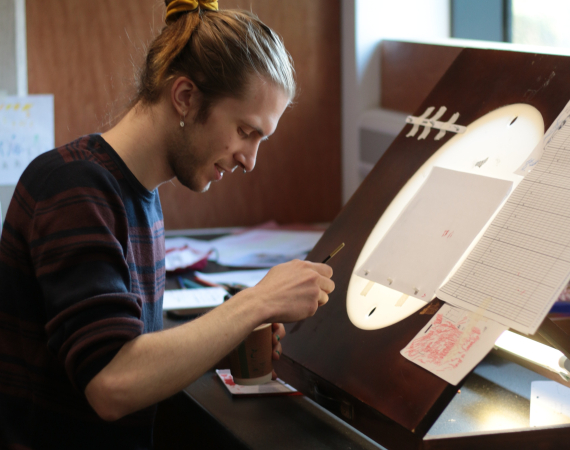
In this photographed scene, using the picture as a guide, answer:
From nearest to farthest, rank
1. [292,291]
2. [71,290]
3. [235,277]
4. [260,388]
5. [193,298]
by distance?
[71,290] < [292,291] < [260,388] < [193,298] < [235,277]

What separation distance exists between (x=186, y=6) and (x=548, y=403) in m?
0.78

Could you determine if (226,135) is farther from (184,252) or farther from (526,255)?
(184,252)

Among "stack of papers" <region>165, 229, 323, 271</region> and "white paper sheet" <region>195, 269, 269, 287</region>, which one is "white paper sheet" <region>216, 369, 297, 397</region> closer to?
"white paper sheet" <region>195, 269, 269, 287</region>

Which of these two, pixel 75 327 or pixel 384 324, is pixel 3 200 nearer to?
pixel 75 327

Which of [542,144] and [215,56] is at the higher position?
[215,56]

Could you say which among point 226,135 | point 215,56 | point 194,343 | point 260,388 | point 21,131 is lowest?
point 260,388

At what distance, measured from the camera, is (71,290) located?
0.69 metres

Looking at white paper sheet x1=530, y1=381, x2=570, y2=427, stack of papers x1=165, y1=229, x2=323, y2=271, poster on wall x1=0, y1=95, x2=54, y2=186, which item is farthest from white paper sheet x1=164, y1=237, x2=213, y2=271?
white paper sheet x1=530, y1=381, x2=570, y2=427

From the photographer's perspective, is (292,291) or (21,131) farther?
(21,131)

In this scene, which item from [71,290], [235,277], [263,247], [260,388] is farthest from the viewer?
[263,247]

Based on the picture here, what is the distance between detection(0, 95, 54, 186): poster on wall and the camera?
1.58 meters

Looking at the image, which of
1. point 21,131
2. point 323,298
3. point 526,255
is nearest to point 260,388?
point 323,298

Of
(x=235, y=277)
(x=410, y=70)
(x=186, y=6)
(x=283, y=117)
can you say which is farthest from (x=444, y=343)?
(x=283, y=117)

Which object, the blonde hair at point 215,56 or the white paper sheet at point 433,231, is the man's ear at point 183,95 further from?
the white paper sheet at point 433,231
